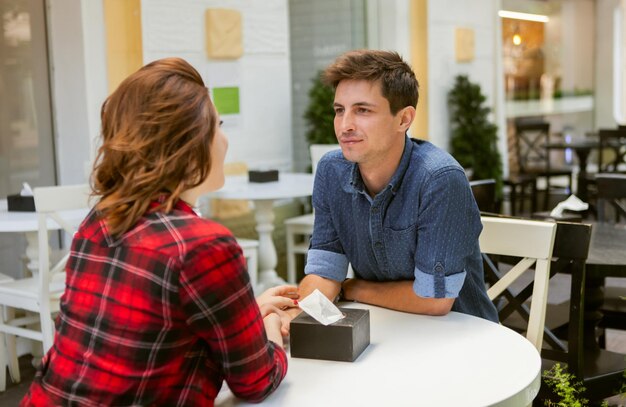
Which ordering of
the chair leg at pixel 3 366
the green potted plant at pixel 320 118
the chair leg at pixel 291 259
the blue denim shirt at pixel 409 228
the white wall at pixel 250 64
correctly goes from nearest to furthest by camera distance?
1. the blue denim shirt at pixel 409 228
2. the chair leg at pixel 3 366
3. the white wall at pixel 250 64
4. the chair leg at pixel 291 259
5. the green potted plant at pixel 320 118

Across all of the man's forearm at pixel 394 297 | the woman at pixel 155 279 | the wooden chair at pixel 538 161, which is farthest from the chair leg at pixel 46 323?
the wooden chair at pixel 538 161

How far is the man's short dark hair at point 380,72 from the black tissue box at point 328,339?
71cm

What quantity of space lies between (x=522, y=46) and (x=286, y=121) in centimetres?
535

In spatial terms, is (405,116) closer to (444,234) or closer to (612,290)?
(444,234)

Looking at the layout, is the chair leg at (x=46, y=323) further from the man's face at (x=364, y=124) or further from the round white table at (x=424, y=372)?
the round white table at (x=424, y=372)

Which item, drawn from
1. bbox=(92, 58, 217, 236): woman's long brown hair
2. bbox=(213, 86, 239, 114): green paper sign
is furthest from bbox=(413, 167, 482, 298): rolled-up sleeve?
bbox=(213, 86, 239, 114): green paper sign

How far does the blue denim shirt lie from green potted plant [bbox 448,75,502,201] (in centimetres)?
668

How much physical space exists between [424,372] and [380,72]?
34.7 inches

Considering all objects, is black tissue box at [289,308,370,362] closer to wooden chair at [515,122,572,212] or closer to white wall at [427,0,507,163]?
white wall at [427,0,507,163]

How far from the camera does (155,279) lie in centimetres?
136

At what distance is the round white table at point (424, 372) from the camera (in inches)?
60.5

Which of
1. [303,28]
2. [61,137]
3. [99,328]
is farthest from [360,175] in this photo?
[303,28]

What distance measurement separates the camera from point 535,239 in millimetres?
2361

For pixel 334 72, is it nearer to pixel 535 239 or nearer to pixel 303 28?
pixel 535 239
